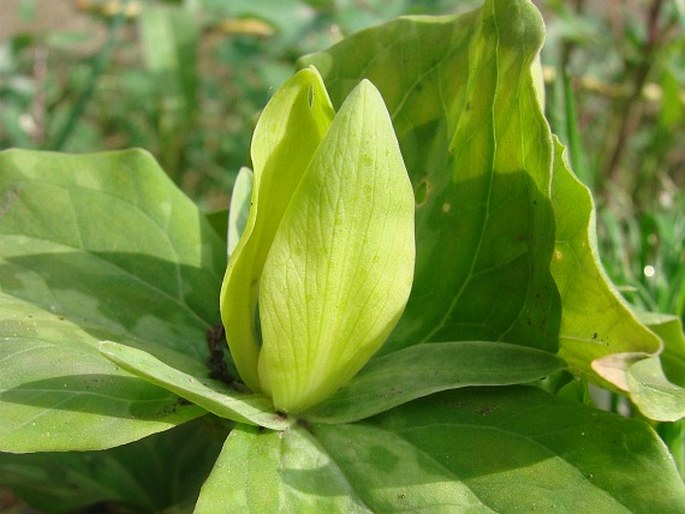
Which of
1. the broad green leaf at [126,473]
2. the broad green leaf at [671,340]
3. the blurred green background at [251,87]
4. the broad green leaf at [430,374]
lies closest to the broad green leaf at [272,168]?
the broad green leaf at [430,374]

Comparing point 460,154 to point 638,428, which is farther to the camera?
point 460,154

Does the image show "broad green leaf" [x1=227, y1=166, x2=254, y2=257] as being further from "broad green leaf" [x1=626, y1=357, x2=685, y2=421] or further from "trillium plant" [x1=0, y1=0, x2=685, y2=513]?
"broad green leaf" [x1=626, y1=357, x2=685, y2=421]

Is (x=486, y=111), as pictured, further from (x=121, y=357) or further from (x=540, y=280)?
(x=121, y=357)

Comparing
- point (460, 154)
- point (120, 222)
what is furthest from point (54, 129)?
point (460, 154)

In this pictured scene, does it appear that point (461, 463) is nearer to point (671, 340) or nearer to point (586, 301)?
point (586, 301)


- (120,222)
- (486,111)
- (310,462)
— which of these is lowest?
(310,462)

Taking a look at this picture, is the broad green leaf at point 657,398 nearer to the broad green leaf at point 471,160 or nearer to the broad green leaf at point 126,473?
Answer: the broad green leaf at point 471,160

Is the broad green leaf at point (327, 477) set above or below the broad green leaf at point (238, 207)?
below
